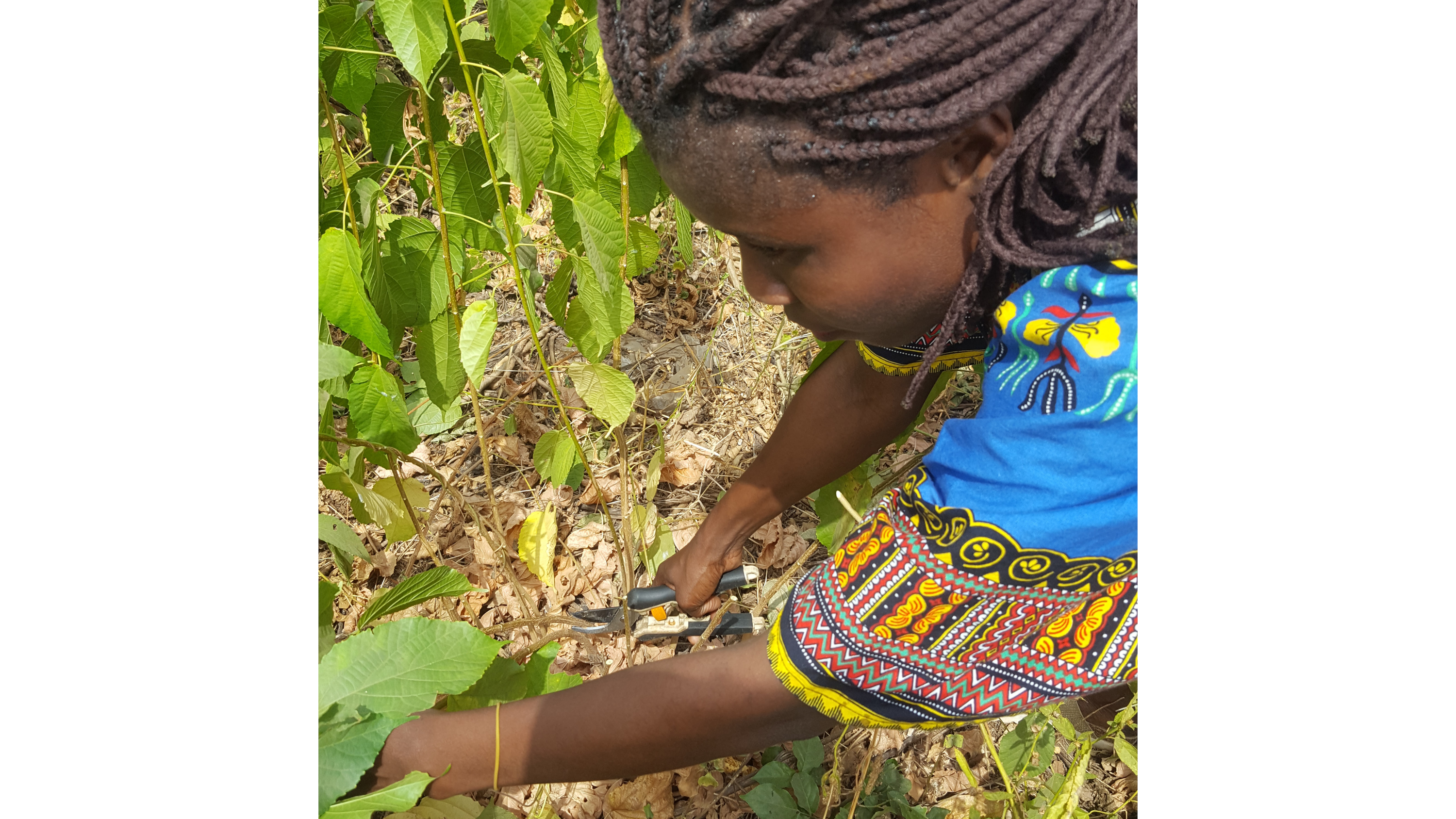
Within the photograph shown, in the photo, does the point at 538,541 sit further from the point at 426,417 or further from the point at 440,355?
the point at 440,355

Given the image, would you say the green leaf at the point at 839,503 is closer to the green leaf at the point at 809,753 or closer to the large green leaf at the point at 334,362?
the green leaf at the point at 809,753

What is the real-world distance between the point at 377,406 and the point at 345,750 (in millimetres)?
603

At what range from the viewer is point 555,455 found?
1.61 metres

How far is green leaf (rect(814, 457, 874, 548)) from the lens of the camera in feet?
5.31

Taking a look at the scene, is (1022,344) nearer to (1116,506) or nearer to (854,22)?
(1116,506)

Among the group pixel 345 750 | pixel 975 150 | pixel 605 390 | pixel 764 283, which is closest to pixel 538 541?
pixel 605 390

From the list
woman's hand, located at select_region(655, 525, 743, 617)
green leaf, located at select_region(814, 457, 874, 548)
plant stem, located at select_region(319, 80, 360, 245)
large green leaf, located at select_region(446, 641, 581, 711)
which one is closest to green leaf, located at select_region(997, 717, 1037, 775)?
green leaf, located at select_region(814, 457, 874, 548)

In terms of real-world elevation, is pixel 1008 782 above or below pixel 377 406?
below

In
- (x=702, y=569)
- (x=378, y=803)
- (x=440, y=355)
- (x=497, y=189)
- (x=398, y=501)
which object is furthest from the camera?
(x=702, y=569)

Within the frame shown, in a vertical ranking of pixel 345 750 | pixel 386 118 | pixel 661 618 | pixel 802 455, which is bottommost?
pixel 661 618

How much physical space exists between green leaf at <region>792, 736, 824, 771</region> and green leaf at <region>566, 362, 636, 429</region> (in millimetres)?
658

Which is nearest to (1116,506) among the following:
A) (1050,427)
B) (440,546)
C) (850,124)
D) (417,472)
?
(1050,427)

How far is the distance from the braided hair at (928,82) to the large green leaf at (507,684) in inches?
24.2

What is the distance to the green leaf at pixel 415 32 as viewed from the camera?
0.94m
